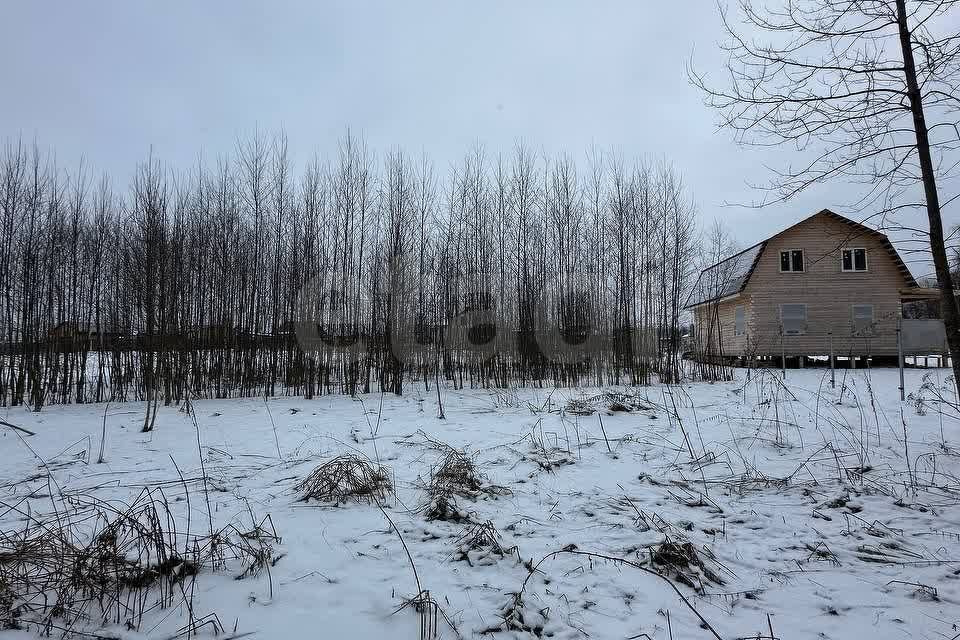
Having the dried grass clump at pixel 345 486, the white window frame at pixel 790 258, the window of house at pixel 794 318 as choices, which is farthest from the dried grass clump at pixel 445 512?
the white window frame at pixel 790 258

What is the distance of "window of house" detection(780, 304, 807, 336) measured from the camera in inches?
658

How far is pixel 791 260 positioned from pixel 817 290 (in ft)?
4.88

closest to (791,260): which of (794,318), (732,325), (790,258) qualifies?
(790,258)

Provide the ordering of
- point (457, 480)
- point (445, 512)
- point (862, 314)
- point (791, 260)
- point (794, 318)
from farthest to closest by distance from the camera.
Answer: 1. point (791, 260)
2. point (794, 318)
3. point (862, 314)
4. point (457, 480)
5. point (445, 512)

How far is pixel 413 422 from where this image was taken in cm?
615

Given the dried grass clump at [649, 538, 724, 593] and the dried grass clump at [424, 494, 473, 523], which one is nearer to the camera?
the dried grass clump at [649, 538, 724, 593]

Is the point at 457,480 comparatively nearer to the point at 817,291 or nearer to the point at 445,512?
the point at 445,512

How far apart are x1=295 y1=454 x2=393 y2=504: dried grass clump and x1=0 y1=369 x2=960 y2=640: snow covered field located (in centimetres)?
9

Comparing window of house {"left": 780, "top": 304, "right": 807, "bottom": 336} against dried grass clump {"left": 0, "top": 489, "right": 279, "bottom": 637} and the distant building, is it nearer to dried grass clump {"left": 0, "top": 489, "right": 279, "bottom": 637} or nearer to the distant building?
the distant building

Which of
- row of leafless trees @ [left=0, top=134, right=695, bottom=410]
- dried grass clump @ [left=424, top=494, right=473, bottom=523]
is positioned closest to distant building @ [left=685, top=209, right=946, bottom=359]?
row of leafless trees @ [left=0, top=134, right=695, bottom=410]

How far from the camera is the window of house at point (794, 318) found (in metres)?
16.7

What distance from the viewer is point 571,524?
2711 mm

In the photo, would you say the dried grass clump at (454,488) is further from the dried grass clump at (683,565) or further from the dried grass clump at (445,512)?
the dried grass clump at (683,565)

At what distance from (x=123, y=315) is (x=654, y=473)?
33.5 feet
